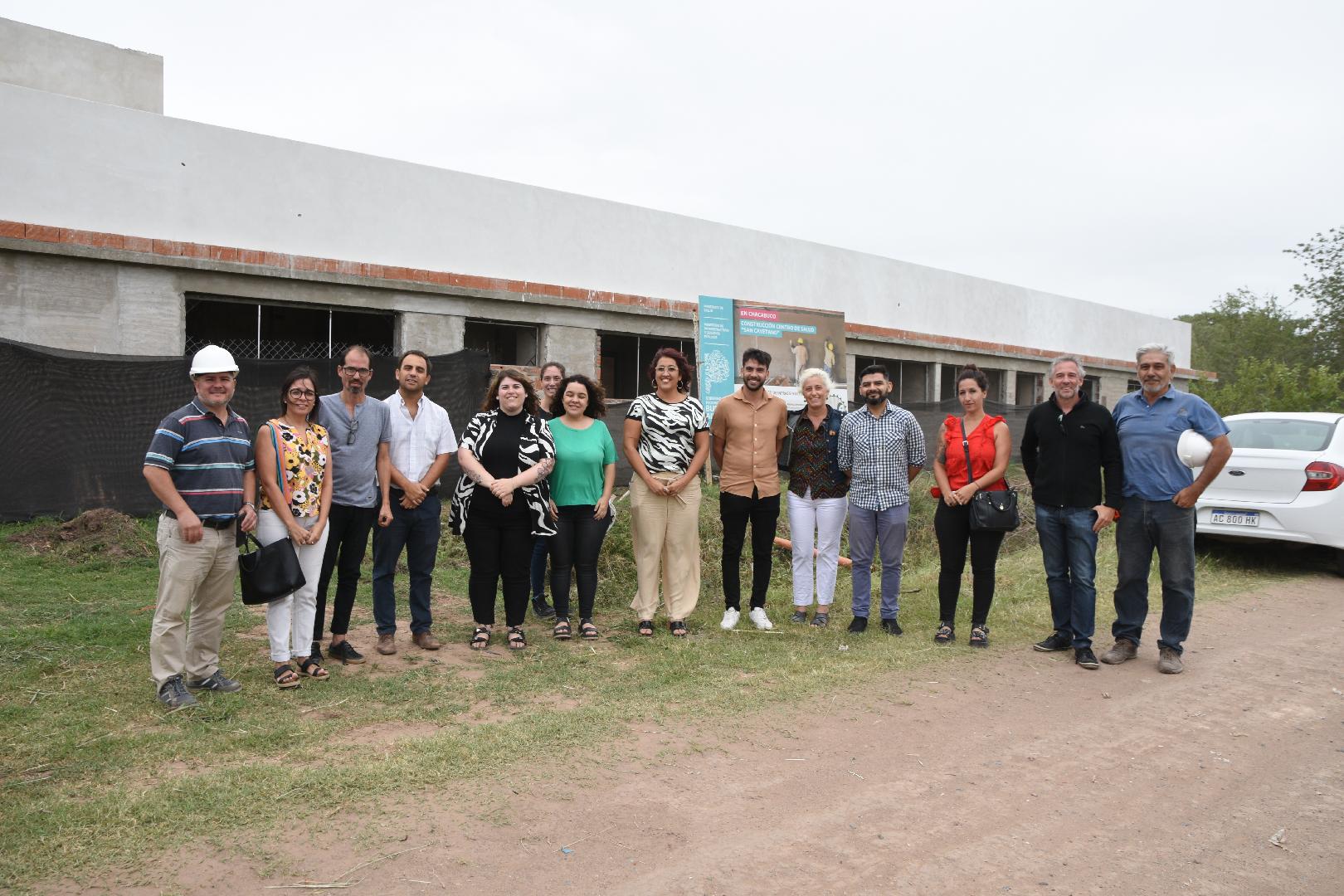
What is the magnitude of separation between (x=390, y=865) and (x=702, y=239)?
46.7 feet

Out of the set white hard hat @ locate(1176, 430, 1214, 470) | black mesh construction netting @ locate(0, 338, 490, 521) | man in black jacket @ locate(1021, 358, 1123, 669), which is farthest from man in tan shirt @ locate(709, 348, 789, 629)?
black mesh construction netting @ locate(0, 338, 490, 521)

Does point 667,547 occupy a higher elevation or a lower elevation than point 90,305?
lower

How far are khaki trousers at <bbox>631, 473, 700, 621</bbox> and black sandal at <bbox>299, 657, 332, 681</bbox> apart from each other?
2047 millimetres

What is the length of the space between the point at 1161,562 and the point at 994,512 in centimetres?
102

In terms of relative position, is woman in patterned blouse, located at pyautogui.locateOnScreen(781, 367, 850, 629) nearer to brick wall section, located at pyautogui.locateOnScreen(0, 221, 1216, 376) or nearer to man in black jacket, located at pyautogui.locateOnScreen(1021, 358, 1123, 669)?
man in black jacket, located at pyautogui.locateOnScreen(1021, 358, 1123, 669)

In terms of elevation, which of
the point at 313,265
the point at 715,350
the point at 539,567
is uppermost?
the point at 313,265

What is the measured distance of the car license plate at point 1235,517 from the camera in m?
8.66

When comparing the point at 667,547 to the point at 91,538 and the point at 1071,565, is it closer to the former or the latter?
the point at 1071,565

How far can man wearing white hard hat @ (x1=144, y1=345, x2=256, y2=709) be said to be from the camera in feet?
14.0

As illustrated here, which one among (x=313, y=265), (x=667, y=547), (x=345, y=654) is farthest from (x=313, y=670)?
(x=313, y=265)

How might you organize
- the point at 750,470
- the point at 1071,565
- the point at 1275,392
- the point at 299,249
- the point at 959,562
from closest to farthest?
the point at 1071,565 → the point at 959,562 → the point at 750,470 → the point at 299,249 → the point at 1275,392

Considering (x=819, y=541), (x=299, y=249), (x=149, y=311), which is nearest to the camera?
(x=819, y=541)

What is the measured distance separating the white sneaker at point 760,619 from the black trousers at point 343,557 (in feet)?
8.66

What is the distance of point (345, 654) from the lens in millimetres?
5219
